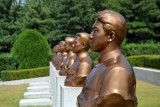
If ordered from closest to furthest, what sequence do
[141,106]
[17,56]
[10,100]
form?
→ 1. [141,106]
2. [10,100]
3. [17,56]

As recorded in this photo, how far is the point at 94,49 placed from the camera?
113 inches

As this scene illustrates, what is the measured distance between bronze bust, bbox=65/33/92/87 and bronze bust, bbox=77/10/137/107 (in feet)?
7.40

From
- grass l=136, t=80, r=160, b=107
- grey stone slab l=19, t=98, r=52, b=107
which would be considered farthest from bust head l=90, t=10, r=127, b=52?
grey stone slab l=19, t=98, r=52, b=107

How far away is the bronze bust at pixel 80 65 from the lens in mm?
5180

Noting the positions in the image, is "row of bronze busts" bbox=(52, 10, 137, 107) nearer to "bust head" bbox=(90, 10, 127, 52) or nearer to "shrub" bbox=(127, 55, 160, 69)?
"bust head" bbox=(90, 10, 127, 52)

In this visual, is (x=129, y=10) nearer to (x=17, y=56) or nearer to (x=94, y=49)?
(x=17, y=56)

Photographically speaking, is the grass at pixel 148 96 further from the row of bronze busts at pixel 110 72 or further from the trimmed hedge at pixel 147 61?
the row of bronze busts at pixel 110 72

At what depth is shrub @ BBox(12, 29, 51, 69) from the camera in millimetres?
18953

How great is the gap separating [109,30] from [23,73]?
15.8 meters

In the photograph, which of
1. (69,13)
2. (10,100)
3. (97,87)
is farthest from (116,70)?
(69,13)

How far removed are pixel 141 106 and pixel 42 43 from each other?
1294cm

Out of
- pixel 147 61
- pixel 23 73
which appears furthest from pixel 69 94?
pixel 23 73

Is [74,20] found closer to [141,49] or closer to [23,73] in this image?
[141,49]

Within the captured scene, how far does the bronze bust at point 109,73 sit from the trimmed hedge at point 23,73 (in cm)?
1526
